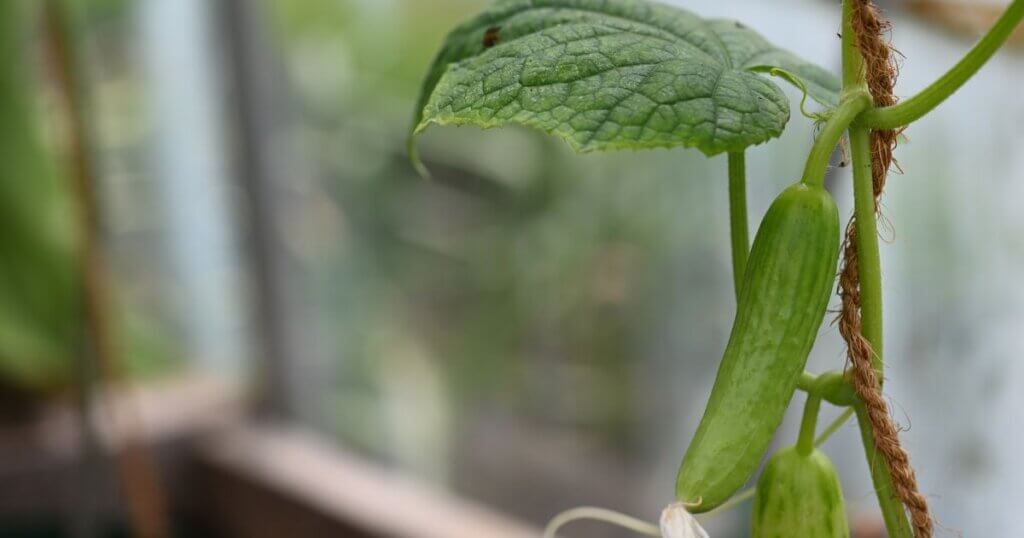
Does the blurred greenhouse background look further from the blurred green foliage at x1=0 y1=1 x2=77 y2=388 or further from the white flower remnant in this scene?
the white flower remnant

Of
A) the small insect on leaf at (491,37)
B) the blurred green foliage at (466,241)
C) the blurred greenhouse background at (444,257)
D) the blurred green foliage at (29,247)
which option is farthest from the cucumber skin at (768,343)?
the blurred green foliage at (29,247)

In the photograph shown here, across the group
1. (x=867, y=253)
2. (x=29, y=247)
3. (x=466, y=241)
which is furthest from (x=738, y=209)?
(x=29, y=247)

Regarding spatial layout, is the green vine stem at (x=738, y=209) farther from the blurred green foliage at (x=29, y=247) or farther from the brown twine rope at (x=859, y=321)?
the blurred green foliage at (x=29, y=247)

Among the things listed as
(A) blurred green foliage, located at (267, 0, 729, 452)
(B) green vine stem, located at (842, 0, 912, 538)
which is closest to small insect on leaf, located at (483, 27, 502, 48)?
(B) green vine stem, located at (842, 0, 912, 538)

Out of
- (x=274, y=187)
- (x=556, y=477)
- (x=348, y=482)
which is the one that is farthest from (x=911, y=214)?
(x=274, y=187)

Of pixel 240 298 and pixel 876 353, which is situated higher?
pixel 876 353

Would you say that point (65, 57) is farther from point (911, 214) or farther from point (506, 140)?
point (911, 214)
